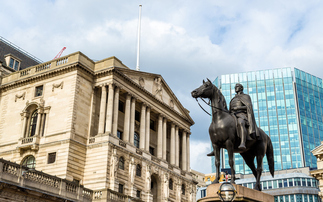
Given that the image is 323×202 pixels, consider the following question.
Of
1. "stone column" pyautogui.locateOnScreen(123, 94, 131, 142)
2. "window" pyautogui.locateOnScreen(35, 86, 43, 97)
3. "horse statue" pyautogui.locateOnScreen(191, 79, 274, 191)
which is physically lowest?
"horse statue" pyautogui.locateOnScreen(191, 79, 274, 191)

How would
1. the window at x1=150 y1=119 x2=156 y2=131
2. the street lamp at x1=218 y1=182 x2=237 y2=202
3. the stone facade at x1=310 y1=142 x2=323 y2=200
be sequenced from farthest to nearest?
1. the window at x1=150 y1=119 x2=156 y2=131
2. the stone facade at x1=310 y1=142 x2=323 y2=200
3. the street lamp at x1=218 y1=182 x2=237 y2=202

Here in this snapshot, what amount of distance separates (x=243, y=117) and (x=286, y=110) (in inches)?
4310

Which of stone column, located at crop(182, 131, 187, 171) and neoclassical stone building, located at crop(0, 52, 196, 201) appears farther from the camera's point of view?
stone column, located at crop(182, 131, 187, 171)

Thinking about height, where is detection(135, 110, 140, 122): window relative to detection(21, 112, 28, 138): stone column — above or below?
above

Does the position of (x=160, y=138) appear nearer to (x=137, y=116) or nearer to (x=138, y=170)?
(x=137, y=116)

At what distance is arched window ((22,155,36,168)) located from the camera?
4956 centimetres

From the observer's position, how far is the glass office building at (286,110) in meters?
114

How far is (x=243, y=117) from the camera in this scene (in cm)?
1459

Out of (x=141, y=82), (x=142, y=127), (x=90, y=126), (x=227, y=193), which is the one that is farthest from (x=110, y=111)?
(x=227, y=193)

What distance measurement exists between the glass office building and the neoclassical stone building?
6139cm

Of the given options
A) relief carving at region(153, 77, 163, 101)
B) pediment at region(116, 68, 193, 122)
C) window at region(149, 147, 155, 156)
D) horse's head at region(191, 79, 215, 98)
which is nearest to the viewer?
horse's head at region(191, 79, 215, 98)

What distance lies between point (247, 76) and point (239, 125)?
386 ft

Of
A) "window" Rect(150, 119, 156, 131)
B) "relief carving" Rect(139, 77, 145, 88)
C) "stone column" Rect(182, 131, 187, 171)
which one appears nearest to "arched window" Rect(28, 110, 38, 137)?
"relief carving" Rect(139, 77, 145, 88)

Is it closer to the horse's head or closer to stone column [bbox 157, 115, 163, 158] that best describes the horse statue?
the horse's head
